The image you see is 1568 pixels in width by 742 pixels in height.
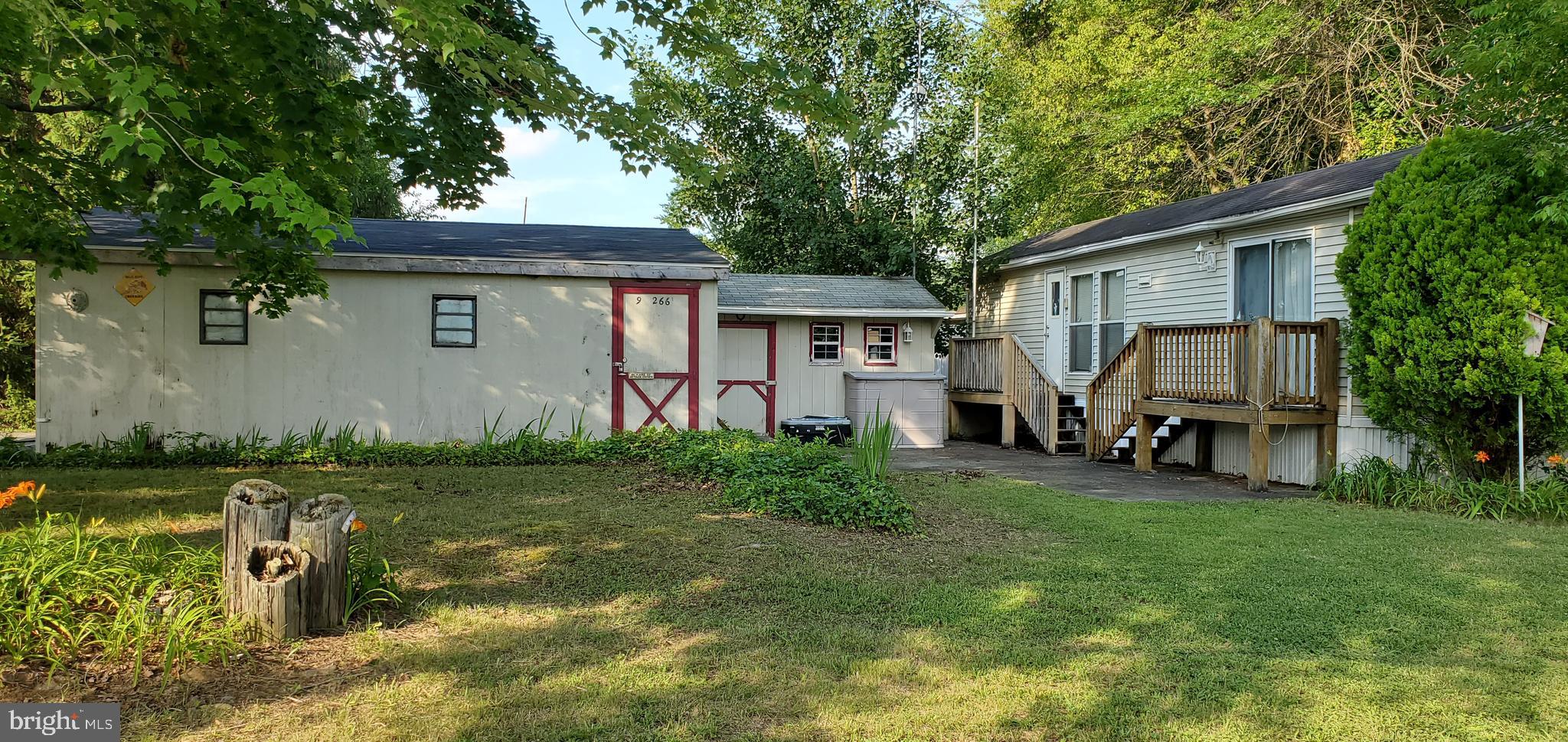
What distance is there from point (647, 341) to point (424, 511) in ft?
16.8

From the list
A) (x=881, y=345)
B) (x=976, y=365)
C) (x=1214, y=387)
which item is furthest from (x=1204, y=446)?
(x=881, y=345)

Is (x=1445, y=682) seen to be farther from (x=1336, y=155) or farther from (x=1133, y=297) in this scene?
(x=1336, y=155)

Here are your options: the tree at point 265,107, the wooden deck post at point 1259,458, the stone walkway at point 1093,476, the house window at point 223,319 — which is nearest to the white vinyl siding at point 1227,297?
the stone walkway at point 1093,476

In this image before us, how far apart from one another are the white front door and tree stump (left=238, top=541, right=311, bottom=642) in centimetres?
1271

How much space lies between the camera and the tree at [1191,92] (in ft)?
57.2

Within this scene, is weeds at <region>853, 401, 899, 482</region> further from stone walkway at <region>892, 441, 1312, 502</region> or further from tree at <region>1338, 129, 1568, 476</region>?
tree at <region>1338, 129, 1568, 476</region>

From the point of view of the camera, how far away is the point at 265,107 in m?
7.67

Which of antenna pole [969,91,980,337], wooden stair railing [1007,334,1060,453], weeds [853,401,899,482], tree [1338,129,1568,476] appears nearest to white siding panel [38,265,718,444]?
weeds [853,401,899,482]

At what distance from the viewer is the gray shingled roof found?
15352 millimetres

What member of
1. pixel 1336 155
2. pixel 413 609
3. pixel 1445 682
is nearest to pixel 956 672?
pixel 1445 682

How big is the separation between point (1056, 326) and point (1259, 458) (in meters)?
5.62

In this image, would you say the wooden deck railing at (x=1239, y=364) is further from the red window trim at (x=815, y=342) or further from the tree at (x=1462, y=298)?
the red window trim at (x=815, y=342)

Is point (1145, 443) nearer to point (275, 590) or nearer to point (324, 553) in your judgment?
point (324, 553)

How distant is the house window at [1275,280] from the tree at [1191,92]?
→ 6.87 m
